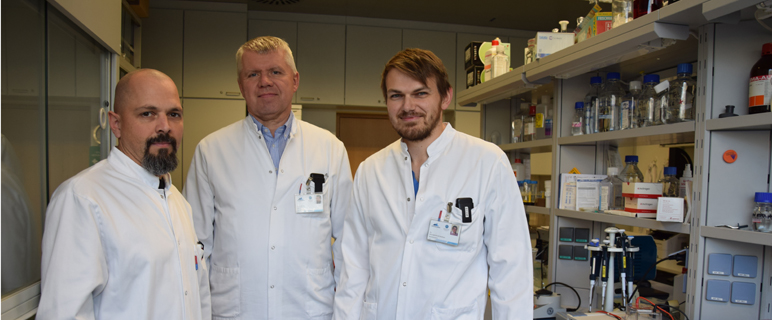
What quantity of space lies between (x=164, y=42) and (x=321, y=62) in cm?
148

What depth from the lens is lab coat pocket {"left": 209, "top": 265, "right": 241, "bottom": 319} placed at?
165 centimetres

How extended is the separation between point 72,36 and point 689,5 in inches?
72.9

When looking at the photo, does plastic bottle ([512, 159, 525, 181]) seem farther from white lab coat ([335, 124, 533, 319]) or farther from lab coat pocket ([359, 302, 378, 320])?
lab coat pocket ([359, 302, 378, 320])

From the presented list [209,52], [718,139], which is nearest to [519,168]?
[718,139]

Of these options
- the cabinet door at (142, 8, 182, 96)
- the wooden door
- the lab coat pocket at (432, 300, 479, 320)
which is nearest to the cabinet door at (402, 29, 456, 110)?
the wooden door

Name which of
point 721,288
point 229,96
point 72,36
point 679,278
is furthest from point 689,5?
point 229,96

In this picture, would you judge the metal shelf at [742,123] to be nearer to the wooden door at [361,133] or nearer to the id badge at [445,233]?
the id badge at [445,233]

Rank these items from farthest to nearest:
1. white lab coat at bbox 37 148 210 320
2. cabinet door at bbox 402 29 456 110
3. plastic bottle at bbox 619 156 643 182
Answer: cabinet door at bbox 402 29 456 110, plastic bottle at bbox 619 156 643 182, white lab coat at bbox 37 148 210 320

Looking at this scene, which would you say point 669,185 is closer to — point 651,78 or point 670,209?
point 670,209

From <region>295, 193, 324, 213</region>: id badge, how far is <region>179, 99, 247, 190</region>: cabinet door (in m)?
2.96

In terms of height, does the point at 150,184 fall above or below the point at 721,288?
above

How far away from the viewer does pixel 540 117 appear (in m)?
2.55

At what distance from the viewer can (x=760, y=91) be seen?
4.42 feet

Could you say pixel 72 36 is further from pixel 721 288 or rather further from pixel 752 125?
pixel 721 288
